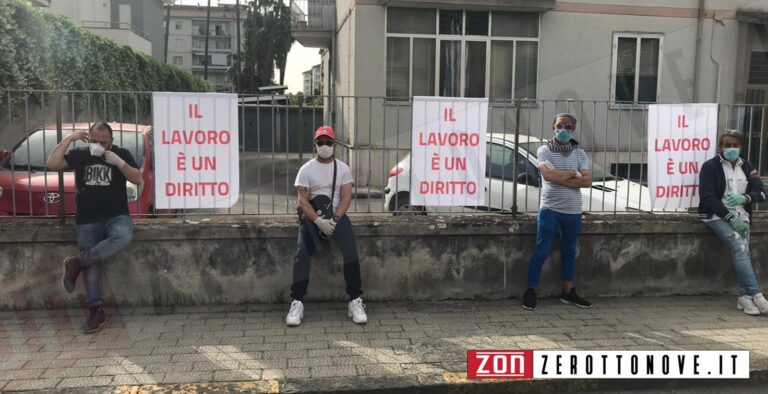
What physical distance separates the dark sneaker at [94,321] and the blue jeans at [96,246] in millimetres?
50

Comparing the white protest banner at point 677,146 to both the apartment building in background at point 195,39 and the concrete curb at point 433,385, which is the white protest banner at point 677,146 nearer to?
the concrete curb at point 433,385

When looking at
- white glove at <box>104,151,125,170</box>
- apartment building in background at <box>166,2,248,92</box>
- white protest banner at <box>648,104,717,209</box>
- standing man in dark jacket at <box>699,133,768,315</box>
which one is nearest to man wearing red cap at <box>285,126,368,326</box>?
white glove at <box>104,151,125,170</box>

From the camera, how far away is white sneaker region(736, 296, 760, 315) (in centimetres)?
524

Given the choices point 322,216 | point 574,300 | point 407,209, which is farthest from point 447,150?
point 574,300

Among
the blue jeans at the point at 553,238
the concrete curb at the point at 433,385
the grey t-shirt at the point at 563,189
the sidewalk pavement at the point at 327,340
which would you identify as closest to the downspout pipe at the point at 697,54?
the sidewalk pavement at the point at 327,340

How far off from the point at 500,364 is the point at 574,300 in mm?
1664

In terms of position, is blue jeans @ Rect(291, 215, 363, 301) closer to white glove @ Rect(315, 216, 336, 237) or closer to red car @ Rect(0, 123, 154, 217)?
white glove @ Rect(315, 216, 336, 237)

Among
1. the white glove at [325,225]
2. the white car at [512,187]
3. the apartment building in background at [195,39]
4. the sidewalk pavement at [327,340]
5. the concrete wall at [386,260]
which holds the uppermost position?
the apartment building in background at [195,39]

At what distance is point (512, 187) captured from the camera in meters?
5.95

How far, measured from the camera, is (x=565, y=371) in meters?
4.05

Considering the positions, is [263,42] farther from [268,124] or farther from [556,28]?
[268,124]

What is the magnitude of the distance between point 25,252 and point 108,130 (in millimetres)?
1376

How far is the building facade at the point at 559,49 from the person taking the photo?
13.4 m

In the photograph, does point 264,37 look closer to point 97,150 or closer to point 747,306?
point 97,150
